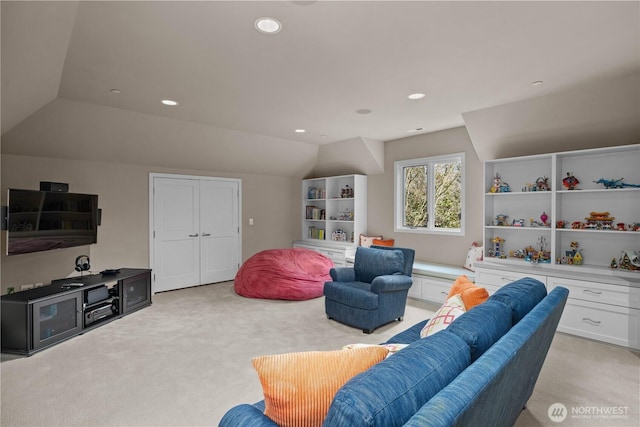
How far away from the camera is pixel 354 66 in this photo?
2.75m

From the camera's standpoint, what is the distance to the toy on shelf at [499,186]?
4.18 m

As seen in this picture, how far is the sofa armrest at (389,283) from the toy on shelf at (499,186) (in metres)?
1.71

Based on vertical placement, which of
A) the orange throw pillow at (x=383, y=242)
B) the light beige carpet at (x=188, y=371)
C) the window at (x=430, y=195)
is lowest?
the light beige carpet at (x=188, y=371)

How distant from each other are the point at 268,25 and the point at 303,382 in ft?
6.85

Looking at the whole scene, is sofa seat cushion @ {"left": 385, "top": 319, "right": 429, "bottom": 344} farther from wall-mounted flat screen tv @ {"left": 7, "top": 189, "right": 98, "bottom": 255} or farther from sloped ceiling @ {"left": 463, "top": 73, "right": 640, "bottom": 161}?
wall-mounted flat screen tv @ {"left": 7, "top": 189, "right": 98, "bottom": 255}

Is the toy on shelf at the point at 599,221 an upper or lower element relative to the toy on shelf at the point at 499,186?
lower

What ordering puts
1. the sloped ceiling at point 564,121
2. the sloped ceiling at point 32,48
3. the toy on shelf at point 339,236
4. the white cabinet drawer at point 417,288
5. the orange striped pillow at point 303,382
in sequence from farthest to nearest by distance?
the toy on shelf at point 339,236
the white cabinet drawer at point 417,288
the sloped ceiling at point 564,121
the sloped ceiling at point 32,48
the orange striped pillow at point 303,382

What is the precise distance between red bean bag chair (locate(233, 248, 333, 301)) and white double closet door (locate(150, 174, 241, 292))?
3.23 ft

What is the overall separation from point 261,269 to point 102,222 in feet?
7.96

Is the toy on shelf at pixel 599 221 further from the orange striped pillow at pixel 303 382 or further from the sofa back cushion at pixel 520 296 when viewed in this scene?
the orange striped pillow at pixel 303 382

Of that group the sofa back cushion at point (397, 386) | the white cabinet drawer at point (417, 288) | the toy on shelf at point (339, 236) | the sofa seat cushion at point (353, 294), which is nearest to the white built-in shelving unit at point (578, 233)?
the white cabinet drawer at point (417, 288)

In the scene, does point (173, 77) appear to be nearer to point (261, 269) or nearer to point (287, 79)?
point (287, 79)

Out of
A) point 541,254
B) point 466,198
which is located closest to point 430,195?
point 466,198

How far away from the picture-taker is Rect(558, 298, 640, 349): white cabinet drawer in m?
3.08
